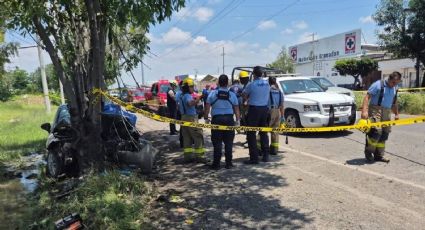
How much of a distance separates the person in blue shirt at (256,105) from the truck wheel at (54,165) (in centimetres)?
356

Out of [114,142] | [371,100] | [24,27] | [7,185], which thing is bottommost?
[7,185]

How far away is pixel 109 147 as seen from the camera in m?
8.20

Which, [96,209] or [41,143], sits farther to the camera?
[41,143]

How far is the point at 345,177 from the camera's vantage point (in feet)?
23.4

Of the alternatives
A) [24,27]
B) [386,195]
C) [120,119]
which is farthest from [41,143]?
[386,195]

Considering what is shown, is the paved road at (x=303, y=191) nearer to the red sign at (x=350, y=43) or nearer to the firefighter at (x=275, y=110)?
the firefighter at (x=275, y=110)

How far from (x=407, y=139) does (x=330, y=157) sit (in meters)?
2.92

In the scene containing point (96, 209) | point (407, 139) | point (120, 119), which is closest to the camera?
point (96, 209)

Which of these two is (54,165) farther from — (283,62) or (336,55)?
(283,62)

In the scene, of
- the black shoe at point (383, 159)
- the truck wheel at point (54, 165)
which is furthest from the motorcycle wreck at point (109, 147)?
the black shoe at point (383, 159)

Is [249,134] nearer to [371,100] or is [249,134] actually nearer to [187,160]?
[187,160]

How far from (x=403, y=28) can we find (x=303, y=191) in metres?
25.7

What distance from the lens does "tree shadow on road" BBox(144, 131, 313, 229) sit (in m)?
5.28

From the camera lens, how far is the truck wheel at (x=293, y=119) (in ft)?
39.5
